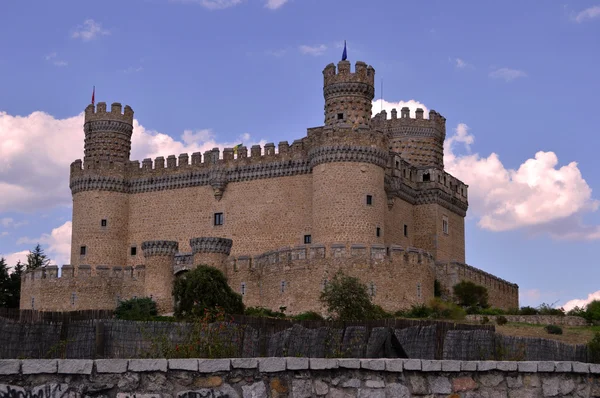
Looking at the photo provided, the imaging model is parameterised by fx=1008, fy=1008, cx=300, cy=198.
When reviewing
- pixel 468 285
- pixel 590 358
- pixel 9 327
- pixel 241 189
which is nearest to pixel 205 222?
pixel 241 189

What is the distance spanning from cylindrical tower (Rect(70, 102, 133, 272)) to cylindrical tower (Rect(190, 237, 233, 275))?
7880 millimetres

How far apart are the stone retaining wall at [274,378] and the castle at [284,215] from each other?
25422mm

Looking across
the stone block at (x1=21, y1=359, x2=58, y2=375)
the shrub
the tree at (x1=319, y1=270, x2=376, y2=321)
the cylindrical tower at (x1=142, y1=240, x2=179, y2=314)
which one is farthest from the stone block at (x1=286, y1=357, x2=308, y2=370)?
the cylindrical tower at (x1=142, y1=240, x2=179, y2=314)

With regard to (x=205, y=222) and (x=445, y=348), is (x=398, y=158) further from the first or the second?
(x=445, y=348)

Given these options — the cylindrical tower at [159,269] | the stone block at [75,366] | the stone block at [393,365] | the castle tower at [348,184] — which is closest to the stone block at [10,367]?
the stone block at [75,366]

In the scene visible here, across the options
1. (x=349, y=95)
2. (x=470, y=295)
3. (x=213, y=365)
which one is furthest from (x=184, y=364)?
(x=349, y=95)

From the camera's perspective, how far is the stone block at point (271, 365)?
12172 mm

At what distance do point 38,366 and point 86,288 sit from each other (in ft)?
118

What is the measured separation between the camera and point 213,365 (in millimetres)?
11906

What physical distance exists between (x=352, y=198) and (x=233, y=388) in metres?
30.9

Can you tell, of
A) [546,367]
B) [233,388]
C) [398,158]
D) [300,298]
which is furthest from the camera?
[398,158]

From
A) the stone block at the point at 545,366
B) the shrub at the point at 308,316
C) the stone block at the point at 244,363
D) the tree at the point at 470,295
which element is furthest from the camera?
the tree at the point at 470,295

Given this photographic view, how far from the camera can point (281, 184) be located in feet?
156

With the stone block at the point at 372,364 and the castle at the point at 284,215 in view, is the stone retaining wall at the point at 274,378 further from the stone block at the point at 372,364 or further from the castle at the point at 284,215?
the castle at the point at 284,215
